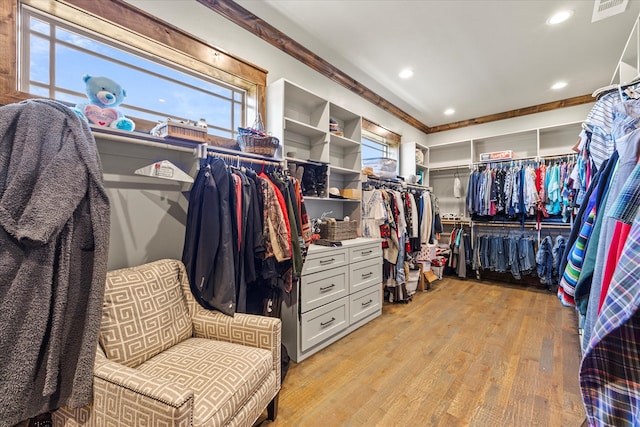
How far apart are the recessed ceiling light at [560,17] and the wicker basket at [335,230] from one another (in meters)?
2.56

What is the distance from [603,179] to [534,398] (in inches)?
57.2

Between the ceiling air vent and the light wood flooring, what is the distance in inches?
109

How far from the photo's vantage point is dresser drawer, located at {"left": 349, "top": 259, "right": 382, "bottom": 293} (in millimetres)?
2576

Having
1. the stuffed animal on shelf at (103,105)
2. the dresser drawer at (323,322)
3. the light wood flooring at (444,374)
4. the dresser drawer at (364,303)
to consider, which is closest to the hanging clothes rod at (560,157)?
the light wood flooring at (444,374)

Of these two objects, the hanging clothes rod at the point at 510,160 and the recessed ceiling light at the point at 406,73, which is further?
the hanging clothes rod at the point at 510,160

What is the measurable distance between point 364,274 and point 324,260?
664mm

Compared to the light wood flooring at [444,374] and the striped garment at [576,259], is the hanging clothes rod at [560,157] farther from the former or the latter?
the striped garment at [576,259]

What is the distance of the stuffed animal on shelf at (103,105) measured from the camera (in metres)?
1.42

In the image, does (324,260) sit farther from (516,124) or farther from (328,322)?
(516,124)

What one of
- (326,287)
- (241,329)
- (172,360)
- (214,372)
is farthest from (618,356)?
(326,287)

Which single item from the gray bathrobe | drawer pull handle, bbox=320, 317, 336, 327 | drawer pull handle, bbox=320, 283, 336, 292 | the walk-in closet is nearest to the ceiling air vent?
the walk-in closet

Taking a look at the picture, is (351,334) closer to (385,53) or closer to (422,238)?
(422,238)

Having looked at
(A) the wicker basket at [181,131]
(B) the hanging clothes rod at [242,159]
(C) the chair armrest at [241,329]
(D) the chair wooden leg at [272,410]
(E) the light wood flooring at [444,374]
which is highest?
(A) the wicker basket at [181,131]

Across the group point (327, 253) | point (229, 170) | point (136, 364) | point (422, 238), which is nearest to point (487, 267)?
point (422, 238)
